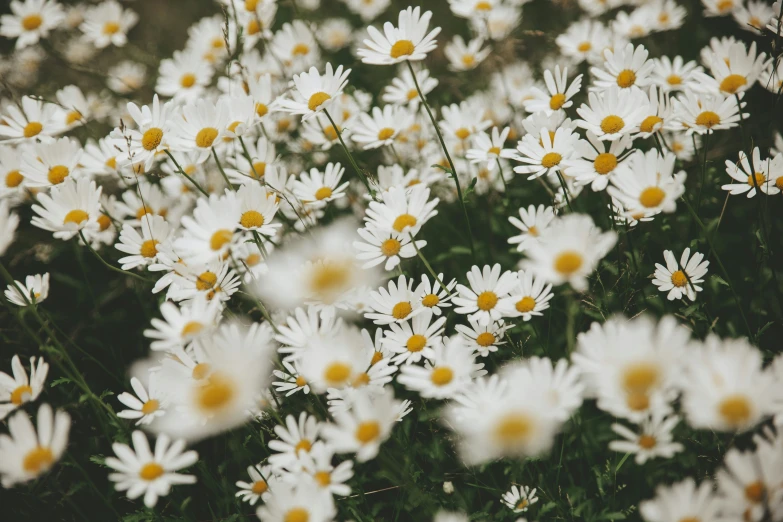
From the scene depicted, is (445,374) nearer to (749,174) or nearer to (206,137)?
(206,137)

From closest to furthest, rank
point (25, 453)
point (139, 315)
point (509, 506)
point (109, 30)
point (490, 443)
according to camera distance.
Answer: point (490, 443) → point (25, 453) → point (509, 506) → point (139, 315) → point (109, 30)

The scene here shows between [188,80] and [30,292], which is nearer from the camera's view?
[30,292]

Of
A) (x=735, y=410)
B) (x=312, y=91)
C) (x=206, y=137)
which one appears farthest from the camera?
(x=312, y=91)

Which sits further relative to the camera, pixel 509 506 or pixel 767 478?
pixel 509 506

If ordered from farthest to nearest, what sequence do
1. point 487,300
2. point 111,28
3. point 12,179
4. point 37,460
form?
point 111,28
point 12,179
point 487,300
point 37,460

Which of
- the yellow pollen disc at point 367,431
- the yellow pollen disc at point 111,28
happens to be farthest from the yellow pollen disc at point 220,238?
the yellow pollen disc at point 111,28

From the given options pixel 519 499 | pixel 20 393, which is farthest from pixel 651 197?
pixel 20 393

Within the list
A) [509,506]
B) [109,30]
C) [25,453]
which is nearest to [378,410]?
[509,506]

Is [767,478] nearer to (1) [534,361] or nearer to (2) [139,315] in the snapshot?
(1) [534,361]
